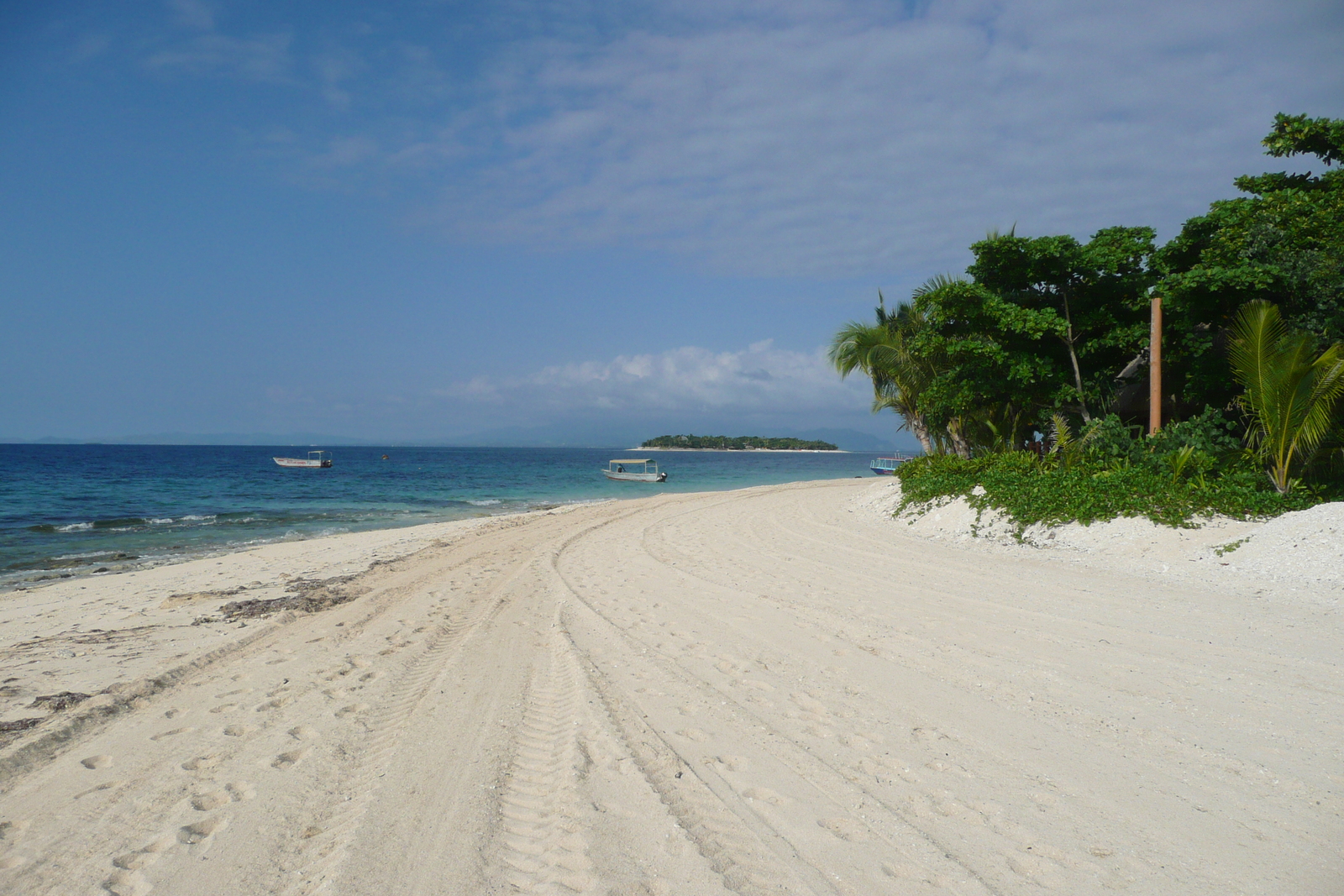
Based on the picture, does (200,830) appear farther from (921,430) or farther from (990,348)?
(921,430)

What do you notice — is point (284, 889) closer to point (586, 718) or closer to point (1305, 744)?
point (586, 718)

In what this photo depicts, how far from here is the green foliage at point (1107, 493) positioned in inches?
362

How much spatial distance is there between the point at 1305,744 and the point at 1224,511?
698 cm

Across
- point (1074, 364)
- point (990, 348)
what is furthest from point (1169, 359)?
point (990, 348)

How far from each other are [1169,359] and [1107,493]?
18.4 ft

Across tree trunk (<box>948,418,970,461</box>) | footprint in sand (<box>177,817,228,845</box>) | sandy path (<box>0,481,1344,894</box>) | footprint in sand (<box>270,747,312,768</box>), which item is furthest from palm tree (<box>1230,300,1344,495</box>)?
footprint in sand (<box>177,817,228,845</box>)

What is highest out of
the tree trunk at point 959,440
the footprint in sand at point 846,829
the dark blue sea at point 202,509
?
the tree trunk at point 959,440

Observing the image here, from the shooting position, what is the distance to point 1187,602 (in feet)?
22.3

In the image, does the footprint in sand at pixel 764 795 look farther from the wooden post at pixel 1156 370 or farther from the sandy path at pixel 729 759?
the wooden post at pixel 1156 370

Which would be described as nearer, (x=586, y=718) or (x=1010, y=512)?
(x=586, y=718)

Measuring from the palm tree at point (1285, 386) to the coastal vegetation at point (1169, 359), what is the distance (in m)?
0.03

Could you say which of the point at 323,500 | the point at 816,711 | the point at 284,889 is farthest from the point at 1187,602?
the point at 323,500

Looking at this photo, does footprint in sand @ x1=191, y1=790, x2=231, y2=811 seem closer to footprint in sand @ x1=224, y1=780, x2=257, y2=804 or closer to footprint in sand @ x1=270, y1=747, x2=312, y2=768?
footprint in sand @ x1=224, y1=780, x2=257, y2=804

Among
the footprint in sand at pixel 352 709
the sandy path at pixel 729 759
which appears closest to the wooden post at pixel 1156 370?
the sandy path at pixel 729 759
